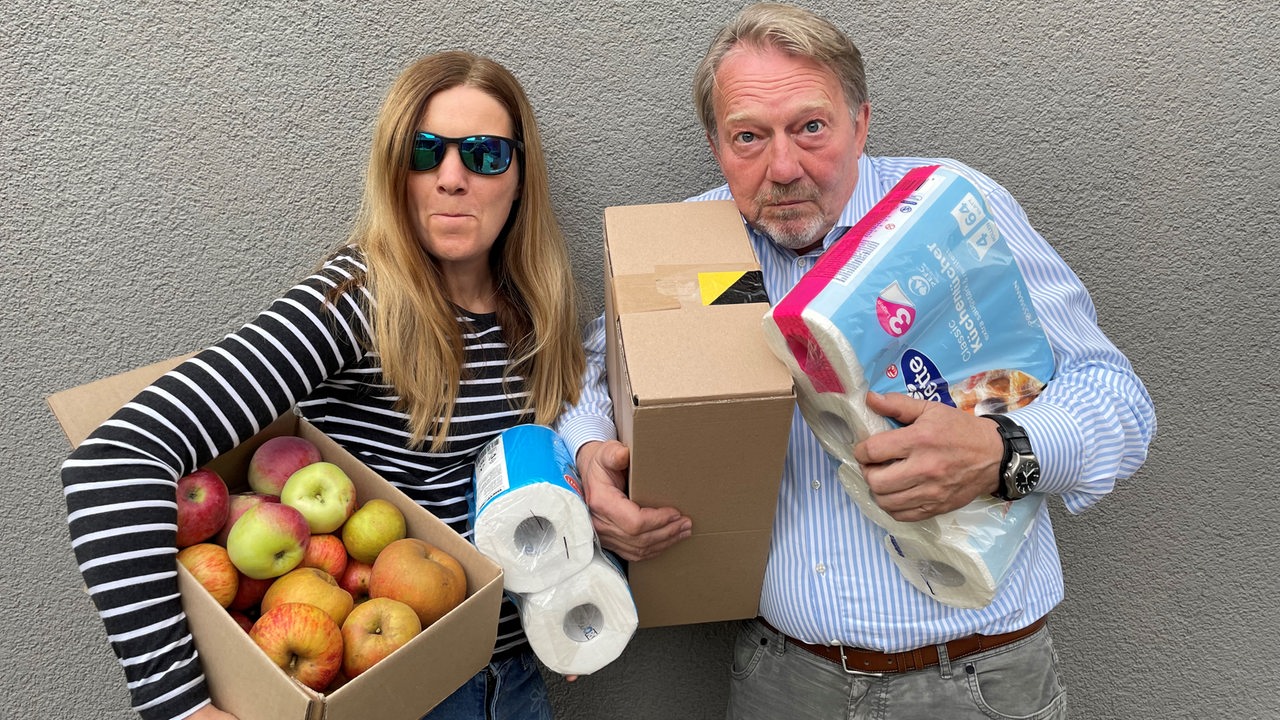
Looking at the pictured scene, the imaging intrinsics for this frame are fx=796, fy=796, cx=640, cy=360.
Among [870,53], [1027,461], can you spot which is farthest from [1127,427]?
[870,53]

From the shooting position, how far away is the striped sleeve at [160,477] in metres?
1.11

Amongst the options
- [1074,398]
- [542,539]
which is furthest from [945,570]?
[542,539]

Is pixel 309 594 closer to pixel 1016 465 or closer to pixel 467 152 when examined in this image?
pixel 467 152

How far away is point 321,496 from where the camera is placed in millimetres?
1287

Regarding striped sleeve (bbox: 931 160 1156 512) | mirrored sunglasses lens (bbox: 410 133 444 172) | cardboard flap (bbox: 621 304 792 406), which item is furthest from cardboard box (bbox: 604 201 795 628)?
striped sleeve (bbox: 931 160 1156 512)

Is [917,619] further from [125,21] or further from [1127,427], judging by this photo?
[125,21]

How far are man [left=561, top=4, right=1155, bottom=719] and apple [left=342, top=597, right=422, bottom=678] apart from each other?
1.17 feet

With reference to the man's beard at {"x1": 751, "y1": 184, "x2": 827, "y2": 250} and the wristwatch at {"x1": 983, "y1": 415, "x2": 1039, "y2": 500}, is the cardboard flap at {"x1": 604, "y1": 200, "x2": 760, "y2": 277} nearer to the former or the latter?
the man's beard at {"x1": 751, "y1": 184, "x2": 827, "y2": 250}

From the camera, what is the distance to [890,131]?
1.84 m

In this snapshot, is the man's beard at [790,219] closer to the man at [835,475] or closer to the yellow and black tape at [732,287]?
the man at [835,475]

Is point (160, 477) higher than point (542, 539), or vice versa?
point (160, 477)

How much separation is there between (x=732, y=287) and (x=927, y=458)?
1.31ft

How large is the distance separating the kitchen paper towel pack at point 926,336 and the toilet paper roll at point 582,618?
1.38 ft

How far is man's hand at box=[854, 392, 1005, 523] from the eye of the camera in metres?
1.16
